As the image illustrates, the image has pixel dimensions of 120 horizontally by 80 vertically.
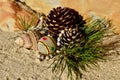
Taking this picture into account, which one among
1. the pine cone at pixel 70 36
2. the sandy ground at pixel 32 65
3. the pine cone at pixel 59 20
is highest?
the pine cone at pixel 59 20

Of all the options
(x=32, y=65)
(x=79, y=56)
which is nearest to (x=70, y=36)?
(x=79, y=56)

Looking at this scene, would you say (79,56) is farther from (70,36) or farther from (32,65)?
(32,65)

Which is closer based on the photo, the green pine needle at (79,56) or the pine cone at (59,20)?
the green pine needle at (79,56)

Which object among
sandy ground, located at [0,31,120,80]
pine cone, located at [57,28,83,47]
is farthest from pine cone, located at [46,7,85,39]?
sandy ground, located at [0,31,120,80]

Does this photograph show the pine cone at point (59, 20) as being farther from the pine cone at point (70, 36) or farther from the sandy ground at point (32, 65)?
the sandy ground at point (32, 65)

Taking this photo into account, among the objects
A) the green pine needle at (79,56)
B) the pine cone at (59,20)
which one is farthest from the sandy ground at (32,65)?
the pine cone at (59,20)

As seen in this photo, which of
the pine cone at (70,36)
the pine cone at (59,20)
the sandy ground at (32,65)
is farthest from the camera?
the pine cone at (59,20)

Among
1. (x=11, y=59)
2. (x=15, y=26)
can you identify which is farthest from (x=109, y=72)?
(x=15, y=26)

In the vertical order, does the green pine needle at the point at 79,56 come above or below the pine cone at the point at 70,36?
below
